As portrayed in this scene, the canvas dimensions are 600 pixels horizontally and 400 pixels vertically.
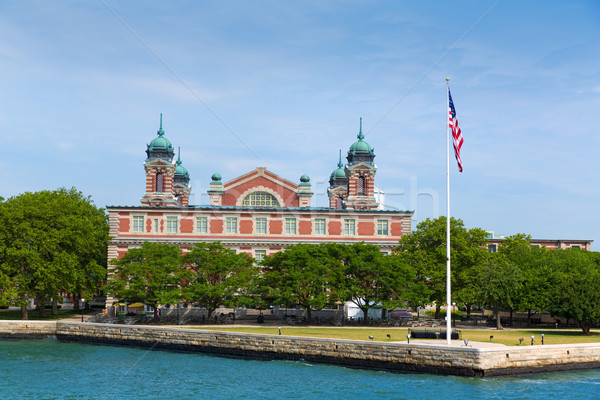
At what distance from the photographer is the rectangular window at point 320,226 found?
7719 centimetres

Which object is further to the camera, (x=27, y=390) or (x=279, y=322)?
(x=279, y=322)

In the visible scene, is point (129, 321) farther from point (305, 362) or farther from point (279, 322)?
point (305, 362)

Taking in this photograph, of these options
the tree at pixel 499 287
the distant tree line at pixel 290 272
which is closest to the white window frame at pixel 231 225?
the distant tree line at pixel 290 272

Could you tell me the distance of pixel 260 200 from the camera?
87062 millimetres

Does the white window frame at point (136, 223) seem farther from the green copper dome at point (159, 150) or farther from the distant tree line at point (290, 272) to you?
the green copper dome at point (159, 150)

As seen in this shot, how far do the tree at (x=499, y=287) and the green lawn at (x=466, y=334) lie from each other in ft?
9.32

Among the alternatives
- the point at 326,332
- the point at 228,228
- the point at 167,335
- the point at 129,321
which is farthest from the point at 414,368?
the point at 228,228

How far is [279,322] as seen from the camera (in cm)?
6128

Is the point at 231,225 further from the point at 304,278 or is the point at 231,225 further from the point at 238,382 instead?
the point at 238,382

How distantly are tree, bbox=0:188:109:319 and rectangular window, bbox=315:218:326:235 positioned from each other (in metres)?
26.0

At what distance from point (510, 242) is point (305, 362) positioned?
45.8 m

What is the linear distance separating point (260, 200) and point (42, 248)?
3126 centimetres

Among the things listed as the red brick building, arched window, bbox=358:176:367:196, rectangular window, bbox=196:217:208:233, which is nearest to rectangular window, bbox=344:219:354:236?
the red brick building

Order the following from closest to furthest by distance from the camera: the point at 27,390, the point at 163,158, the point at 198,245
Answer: the point at 27,390 → the point at 198,245 → the point at 163,158
